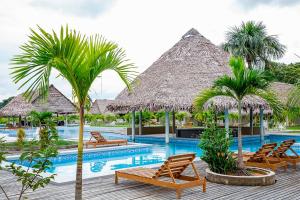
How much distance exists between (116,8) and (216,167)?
5.00 meters

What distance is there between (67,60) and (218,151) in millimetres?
3598

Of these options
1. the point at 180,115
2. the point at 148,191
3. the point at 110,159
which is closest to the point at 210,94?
the point at 148,191

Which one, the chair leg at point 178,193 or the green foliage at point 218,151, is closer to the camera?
the chair leg at point 178,193

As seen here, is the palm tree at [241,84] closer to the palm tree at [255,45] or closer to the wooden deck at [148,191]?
the wooden deck at [148,191]

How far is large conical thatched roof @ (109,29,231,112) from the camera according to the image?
15053 millimetres

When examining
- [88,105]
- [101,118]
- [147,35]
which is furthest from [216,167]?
[101,118]

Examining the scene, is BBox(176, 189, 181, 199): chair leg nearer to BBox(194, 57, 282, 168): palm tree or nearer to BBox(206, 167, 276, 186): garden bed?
BBox(206, 167, 276, 186): garden bed

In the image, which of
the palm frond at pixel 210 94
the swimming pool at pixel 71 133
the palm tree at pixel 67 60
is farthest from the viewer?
the swimming pool at pixel 71 133

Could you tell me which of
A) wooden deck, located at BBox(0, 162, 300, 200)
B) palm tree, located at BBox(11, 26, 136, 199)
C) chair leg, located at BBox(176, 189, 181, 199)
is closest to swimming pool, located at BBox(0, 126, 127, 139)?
wooden deck, located at BBox(0, 162, 300, 200)

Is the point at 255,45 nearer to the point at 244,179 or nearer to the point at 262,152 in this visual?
the point at 262,152

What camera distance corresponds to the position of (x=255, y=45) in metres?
21.2

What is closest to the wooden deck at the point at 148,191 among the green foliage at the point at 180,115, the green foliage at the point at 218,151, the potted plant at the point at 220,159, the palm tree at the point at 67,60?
the potted plant at the point at 220,159

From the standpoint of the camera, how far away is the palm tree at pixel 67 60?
3.41 meters

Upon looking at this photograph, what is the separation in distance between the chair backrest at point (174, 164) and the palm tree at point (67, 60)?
5.61ft
